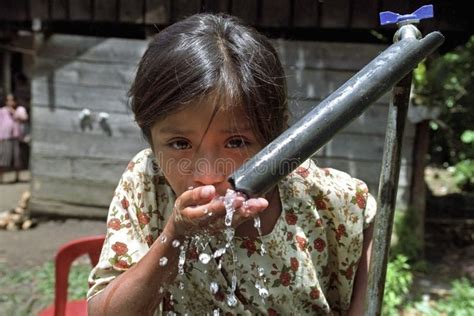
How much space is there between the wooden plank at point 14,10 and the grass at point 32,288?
2558 mm

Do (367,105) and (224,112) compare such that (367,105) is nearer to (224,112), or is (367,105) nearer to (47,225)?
(224,112)

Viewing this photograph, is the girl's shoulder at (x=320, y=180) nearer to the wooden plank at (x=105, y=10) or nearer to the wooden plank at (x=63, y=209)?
the wooden plank at (x=105, y=10)

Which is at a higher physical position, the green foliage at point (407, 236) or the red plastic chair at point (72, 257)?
the red plastic chair at point (72, 257)

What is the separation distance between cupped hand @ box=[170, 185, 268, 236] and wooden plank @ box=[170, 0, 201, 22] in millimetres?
3367

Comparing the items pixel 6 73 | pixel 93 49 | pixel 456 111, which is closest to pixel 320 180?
pixel 93 49

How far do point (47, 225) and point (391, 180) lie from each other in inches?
230

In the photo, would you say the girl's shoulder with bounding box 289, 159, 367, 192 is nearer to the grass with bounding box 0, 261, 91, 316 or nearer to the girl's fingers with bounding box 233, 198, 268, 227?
the girl's fingers with bounding box 233, 198, 268, 227

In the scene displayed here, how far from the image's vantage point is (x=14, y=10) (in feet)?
19.0

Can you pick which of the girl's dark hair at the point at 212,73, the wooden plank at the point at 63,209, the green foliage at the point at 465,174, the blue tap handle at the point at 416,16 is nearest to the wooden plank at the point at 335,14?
the wooden plank at the point at 63,209

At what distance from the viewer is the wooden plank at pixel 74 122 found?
585cm

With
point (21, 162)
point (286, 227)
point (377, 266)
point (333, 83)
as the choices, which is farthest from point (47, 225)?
point (377, 266)

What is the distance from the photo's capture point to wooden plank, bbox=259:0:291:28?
483 cm

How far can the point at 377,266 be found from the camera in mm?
1001

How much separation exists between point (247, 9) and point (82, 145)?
2.48 m
